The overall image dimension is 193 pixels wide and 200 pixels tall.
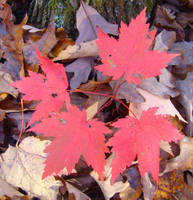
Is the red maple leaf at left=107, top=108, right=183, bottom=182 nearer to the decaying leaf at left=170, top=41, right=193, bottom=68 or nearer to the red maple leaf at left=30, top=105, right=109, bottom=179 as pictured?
the red maple leaf at left=30, top=105, right=109, bottom=179

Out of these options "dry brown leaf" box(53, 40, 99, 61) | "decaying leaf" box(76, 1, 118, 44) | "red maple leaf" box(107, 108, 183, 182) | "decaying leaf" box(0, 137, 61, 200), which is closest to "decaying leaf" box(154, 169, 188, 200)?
"red maple leaf" box(107, 108, 183, 182)

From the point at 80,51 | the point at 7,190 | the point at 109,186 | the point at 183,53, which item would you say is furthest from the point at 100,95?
the point at 7,190

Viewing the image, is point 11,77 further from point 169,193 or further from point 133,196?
point 169,193

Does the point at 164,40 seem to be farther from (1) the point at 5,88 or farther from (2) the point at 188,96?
(1) the point at 5,88

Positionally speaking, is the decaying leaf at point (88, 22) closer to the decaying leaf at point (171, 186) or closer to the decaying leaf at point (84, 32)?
the decaying leaf at point (84, 32)

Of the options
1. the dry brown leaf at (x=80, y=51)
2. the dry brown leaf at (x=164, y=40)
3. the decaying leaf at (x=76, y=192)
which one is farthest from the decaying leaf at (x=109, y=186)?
the dry brown leaf at (x=164, y=40)

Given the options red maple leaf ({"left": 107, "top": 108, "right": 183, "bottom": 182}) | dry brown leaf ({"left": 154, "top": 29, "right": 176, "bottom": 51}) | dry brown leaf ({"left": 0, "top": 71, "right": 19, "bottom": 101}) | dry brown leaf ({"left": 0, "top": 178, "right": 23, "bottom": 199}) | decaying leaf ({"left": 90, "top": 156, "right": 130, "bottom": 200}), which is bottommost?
dry brown leaf ({"left": 0, "top": 178, "right": 23, "bottom": 199})

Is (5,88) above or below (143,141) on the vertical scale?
above
